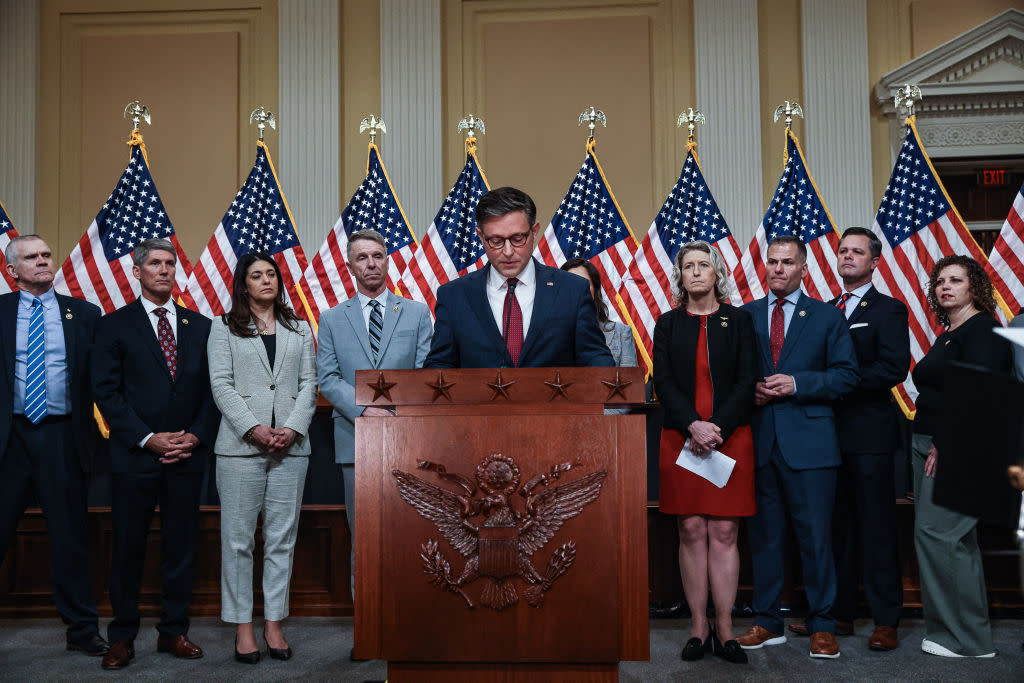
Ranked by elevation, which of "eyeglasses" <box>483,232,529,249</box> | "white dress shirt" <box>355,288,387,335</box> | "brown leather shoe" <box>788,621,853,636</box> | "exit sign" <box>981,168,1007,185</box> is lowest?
"brown leather shoe" <box>788,621,853,636</box>

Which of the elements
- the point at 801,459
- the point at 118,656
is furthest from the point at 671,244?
the point at 118,656

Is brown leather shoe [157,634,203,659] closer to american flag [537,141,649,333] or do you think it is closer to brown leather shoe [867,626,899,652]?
brown leather shoe [867,626,899,652]

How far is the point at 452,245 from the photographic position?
579 cm

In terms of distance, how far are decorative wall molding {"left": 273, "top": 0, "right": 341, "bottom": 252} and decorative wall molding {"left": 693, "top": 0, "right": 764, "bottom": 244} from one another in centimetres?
304

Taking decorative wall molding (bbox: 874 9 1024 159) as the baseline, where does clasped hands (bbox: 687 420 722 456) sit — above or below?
below

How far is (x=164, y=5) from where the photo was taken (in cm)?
752

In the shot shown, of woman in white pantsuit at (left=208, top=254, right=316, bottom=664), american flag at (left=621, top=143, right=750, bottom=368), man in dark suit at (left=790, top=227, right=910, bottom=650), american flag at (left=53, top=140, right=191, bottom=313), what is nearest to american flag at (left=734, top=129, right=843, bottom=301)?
american flag at (left=621, top=143, right=750, bottom=368)

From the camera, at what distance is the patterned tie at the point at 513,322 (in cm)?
242

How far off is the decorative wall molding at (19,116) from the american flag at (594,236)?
4.70 m

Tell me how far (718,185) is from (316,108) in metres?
3.40

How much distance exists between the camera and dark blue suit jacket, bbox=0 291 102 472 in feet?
12.4

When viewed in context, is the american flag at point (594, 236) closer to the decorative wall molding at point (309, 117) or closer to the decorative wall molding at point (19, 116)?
the decorative wall molding at point (309, 117)

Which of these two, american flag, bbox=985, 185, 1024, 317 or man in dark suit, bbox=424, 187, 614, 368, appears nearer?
man in dark suit, bbox=424, 187, 614, 368

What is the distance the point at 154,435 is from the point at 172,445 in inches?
3.3
